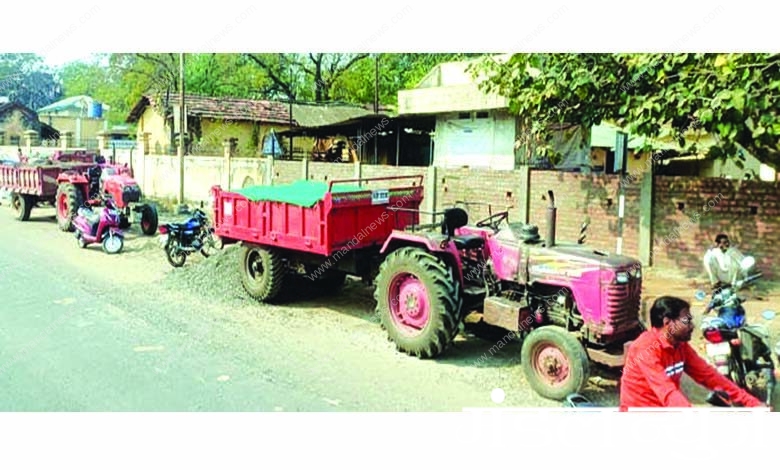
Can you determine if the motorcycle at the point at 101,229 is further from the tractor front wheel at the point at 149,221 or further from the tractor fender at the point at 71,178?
the tractor fender at the point at 71,178

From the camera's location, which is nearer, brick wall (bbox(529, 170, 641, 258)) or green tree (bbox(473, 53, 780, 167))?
green tree (bbox(473, 53, 780, 167))

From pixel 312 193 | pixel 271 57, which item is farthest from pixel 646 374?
pixel 271 57

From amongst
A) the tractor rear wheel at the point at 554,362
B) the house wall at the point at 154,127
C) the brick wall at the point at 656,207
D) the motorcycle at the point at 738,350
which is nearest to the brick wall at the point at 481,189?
the brick wall at the point at 656,207

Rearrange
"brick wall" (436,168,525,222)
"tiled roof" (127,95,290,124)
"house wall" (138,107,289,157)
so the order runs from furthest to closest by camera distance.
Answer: "tiled roof" (127,95,290,124) < "house wall" (138,107,289,157) < "brick wall" (436,168,525,222)

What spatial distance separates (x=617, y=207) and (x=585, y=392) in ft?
19.2

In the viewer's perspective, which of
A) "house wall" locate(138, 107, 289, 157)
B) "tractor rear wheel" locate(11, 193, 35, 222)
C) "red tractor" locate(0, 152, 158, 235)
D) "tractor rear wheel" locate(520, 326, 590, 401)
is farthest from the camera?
"house wall" locate(138, 107, 289, 157)

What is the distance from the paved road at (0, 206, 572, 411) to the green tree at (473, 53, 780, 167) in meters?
3.30

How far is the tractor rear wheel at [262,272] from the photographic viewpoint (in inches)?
340

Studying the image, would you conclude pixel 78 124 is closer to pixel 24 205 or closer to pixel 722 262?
pixel 24 205

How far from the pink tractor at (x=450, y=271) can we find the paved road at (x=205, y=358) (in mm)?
335

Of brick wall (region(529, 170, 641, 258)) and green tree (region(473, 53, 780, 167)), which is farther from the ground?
green tree (region(473, 53, 780, 167))

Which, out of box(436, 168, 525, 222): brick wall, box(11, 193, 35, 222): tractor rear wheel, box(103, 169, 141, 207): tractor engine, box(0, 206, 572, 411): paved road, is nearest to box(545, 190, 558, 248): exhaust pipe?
box(0, 206, 572, 411): paved road

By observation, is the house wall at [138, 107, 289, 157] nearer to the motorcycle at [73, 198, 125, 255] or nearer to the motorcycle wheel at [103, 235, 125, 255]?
the motorcycle at [73, 198, 125, 255]

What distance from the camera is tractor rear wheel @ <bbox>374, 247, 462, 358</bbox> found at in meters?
6.46
